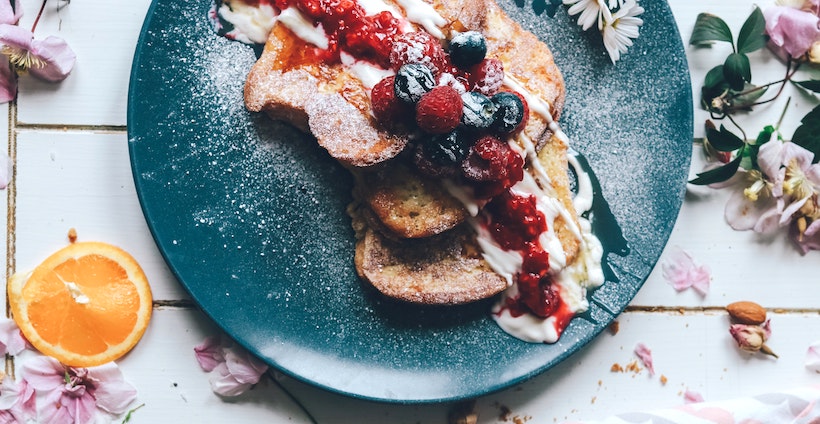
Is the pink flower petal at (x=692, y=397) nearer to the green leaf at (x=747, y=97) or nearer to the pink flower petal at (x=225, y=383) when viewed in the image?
the green leaf at (x=747, y=97)

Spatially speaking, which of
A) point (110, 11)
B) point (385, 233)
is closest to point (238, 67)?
point (110, 11)

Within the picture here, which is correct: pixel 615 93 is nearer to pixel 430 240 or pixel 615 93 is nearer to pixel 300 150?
pixel 430 240

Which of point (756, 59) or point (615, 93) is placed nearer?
point (615, 93)

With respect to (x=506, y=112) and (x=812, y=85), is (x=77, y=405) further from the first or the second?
(x=812, y=85)

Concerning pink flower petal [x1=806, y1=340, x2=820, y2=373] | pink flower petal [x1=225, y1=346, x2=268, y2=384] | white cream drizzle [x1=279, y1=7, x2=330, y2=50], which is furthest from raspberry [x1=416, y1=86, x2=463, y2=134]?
pink flower petal [x1=806, y1=340, x2=820, y2=373]

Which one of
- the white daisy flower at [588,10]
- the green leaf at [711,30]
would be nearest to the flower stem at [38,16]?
the white daisy flower at [588,10]

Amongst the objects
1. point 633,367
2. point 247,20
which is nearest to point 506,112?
point 247,20
